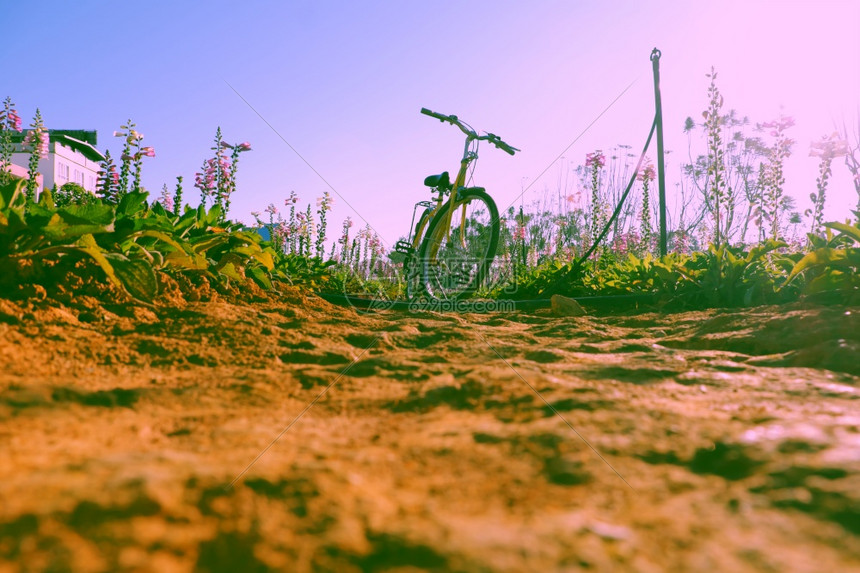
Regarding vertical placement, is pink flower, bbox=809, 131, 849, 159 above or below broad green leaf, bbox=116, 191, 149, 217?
above

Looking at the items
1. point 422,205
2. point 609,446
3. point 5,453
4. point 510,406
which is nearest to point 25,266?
point 5,453

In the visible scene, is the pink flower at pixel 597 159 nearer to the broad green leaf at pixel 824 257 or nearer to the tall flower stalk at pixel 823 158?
the tall flower stalk at pixel 823 158

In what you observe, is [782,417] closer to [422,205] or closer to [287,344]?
[287,344]

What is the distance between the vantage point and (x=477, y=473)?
0.83 metres

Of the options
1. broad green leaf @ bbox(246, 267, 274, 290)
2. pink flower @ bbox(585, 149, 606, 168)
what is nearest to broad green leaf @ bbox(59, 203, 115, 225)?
broad green leaf @ bbox(246, 267, 274, 290)

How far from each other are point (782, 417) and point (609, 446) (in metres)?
0.41

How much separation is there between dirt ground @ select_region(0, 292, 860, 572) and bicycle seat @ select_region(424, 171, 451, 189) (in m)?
3.95

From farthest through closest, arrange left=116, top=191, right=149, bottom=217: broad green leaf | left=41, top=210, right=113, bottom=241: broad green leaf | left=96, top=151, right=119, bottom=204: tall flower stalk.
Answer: left=96, top=151, right=119, bottom=204: tall flower stalk
left=116, top=191, right=149, bottom=217: broad green leaf
left=41, top=210, right=113, bottom=241: broad green leaf

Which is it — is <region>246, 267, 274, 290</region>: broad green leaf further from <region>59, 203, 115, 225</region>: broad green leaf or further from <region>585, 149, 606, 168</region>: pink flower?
<region>585, 149, 606, 168</region>: pink flower

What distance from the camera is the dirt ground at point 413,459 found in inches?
23.0

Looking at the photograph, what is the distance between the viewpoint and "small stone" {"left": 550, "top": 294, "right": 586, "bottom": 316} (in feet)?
14.2

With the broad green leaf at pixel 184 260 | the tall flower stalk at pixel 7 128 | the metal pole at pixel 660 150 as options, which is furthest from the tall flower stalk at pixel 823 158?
the tall flower stalk at pixel 7 128

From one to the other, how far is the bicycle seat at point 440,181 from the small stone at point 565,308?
72.8 inches

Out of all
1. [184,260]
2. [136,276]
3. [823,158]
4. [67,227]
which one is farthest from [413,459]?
[823,158]
